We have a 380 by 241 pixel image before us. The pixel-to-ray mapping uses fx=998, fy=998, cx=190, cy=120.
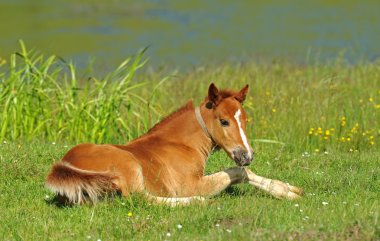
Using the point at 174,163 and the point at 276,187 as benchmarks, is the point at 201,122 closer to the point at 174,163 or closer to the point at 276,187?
the point at 174,163

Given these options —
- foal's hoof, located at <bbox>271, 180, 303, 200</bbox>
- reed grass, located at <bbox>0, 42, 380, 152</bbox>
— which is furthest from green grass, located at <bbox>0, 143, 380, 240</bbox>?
reed grass, located at <bbox>0, 42, 380, 152</bbox>

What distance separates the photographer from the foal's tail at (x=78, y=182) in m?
8.40

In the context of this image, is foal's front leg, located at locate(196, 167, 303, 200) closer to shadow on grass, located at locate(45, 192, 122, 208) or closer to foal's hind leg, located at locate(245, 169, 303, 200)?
foal's hind leg, located at locate(245, 169, 303, 200)

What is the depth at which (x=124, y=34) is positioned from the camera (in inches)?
903

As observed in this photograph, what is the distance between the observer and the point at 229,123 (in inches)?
354

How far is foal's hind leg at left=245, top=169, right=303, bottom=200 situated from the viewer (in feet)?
29.2

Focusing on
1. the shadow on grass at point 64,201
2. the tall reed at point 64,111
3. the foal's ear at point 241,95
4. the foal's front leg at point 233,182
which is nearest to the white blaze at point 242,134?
the foal's ear at point 241,95

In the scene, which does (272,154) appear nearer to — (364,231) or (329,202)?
(329,202)

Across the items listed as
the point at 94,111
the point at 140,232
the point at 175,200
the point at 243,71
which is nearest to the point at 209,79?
the point at 243,71

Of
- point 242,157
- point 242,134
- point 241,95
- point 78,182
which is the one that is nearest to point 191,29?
point 241,95

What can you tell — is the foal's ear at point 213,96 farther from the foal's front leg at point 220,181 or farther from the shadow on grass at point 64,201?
the shadow on grass at point 64,201

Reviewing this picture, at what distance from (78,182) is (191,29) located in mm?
14875

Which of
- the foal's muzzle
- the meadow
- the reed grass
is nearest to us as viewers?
the meadow

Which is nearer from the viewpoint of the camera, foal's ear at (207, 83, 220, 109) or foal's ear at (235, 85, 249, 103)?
foal's ear at (207, 83, 220, 109)
